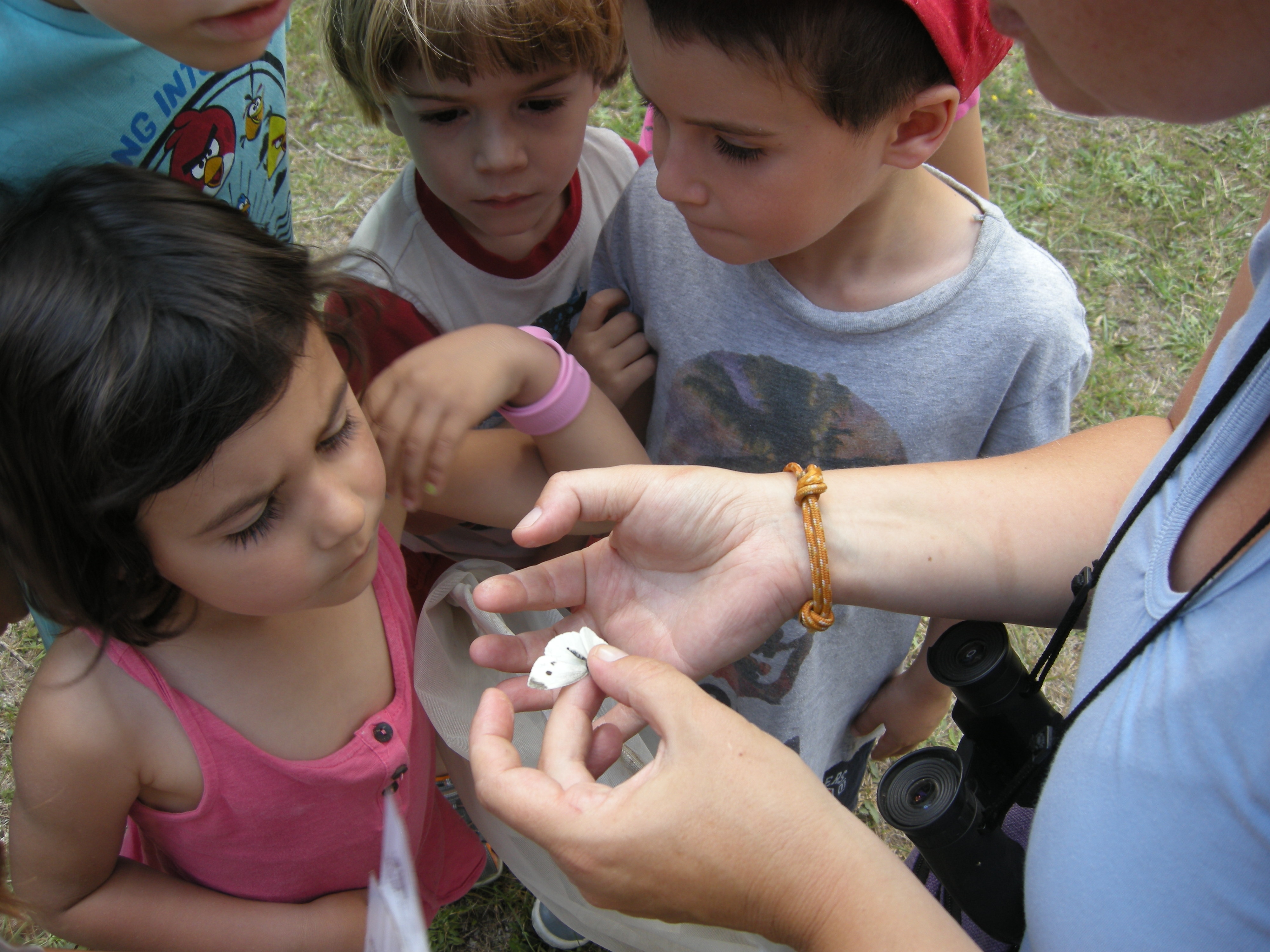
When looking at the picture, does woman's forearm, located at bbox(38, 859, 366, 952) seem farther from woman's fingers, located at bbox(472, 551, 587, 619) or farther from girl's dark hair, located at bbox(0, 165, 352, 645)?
woman's fingers, located at bbox(472, 551, 587, 619)

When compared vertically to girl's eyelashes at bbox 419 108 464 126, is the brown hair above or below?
above

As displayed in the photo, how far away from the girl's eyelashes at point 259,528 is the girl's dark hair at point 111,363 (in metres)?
0.11

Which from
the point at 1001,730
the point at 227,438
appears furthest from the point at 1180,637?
the point at 227,438

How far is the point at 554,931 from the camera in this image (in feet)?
7.66

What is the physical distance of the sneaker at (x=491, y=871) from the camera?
7.81 ft

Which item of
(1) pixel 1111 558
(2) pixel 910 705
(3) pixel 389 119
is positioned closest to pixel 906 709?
(2) pixel 910 705

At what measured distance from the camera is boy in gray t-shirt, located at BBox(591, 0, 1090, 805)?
1329 mm

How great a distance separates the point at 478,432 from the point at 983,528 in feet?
3.54

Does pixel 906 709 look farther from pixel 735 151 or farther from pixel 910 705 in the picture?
pixel 735 151

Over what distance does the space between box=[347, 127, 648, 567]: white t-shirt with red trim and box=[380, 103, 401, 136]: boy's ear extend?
3.7 inches

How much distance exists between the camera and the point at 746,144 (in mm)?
1420

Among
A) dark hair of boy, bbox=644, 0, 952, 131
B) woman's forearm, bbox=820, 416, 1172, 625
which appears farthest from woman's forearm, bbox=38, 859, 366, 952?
dark hair of boy, bbox=644, 0, 952, 131

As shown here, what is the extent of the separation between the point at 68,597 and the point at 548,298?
47.2 inches

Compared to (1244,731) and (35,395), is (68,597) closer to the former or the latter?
(35,395)
